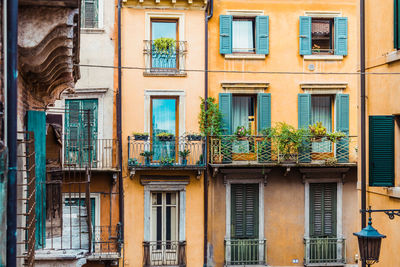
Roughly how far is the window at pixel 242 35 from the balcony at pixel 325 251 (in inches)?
271

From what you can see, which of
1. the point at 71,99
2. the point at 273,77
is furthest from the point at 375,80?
the point at 71,99

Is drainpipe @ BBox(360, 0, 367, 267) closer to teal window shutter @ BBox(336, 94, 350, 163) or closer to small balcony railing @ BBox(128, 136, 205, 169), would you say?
teal window shutter @ BBox(336, 94, 350, 163)

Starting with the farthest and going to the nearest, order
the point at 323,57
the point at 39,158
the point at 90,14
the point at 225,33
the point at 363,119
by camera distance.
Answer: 1. the point at 323,57
2. the point at 225,33
3. the point at 90,14
4. the point at 363,119
5. the point at 39,158

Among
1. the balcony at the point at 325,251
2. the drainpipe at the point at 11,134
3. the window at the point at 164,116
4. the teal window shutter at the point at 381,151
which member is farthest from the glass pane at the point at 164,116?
the drainpipe at the point at 11,134

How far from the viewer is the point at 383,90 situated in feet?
37.3

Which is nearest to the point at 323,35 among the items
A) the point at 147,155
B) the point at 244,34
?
the point at 244,34

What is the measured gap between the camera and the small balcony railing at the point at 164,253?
1791cm

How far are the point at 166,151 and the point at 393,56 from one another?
893 cm

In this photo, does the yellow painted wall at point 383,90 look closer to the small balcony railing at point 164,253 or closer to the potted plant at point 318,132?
the potted plant at point 318,132

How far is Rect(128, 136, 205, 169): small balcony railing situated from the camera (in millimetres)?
17484

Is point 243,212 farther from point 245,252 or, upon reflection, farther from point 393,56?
point 393,56

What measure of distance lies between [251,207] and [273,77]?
452 centimetres

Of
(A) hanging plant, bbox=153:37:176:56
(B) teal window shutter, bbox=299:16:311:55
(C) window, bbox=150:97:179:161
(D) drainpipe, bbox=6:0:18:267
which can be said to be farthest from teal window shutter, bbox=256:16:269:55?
(D) drainpipe, bbox=6:0:18:267

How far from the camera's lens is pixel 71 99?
17.8m
